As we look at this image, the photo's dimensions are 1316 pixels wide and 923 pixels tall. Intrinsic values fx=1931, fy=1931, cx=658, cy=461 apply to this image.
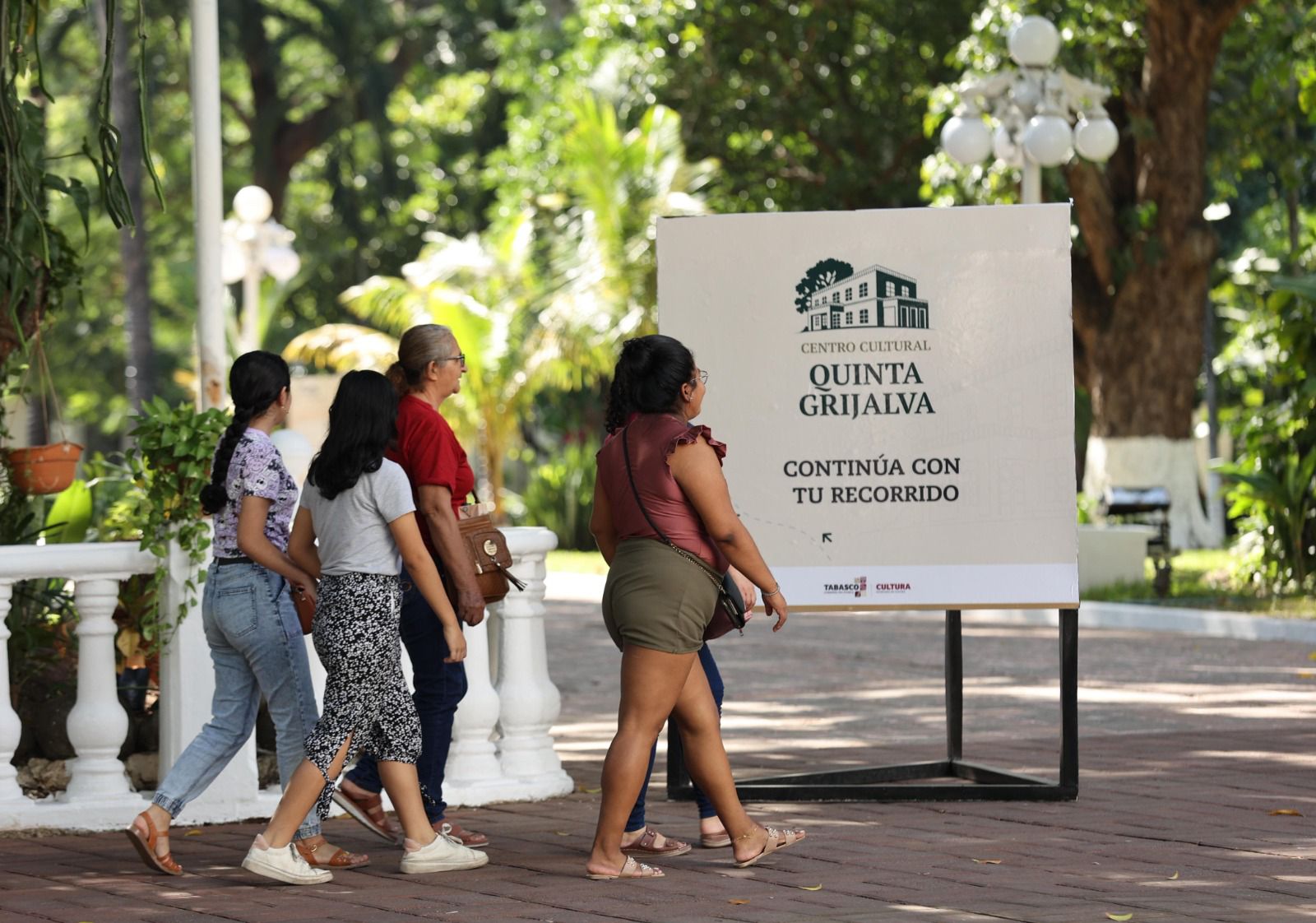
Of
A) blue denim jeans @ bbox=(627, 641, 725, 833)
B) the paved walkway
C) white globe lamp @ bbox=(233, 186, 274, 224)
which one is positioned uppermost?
white globe lamp @ bbox=(233, 186, 274, 224)

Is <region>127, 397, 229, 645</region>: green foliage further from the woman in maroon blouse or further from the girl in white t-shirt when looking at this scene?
the woman in maroon blouse

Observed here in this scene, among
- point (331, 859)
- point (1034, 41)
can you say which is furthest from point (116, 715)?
point (1034, 41)

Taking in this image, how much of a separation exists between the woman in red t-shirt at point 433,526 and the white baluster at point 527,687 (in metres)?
1.13

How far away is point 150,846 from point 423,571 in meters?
1.30

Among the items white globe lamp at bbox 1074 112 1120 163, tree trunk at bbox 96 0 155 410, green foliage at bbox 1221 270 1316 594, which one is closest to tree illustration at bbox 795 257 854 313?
green foliage at bbox 1221 270 1316 594

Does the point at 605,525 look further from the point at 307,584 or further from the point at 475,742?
the point at 475,742

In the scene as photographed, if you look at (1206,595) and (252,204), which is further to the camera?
(252,204)

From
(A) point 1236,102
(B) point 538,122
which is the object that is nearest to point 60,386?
(B) point 538,122

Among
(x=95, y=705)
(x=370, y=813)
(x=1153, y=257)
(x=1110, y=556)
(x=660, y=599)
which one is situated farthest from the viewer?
(x=1153, y=257)

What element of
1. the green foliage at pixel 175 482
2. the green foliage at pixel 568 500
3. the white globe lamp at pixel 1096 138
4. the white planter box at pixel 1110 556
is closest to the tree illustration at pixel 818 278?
the green foliage at pixel 175 482

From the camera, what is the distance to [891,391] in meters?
7.61

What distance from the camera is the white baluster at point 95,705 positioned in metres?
7.32

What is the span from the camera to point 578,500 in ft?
90.0

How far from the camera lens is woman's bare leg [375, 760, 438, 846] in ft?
20.3
